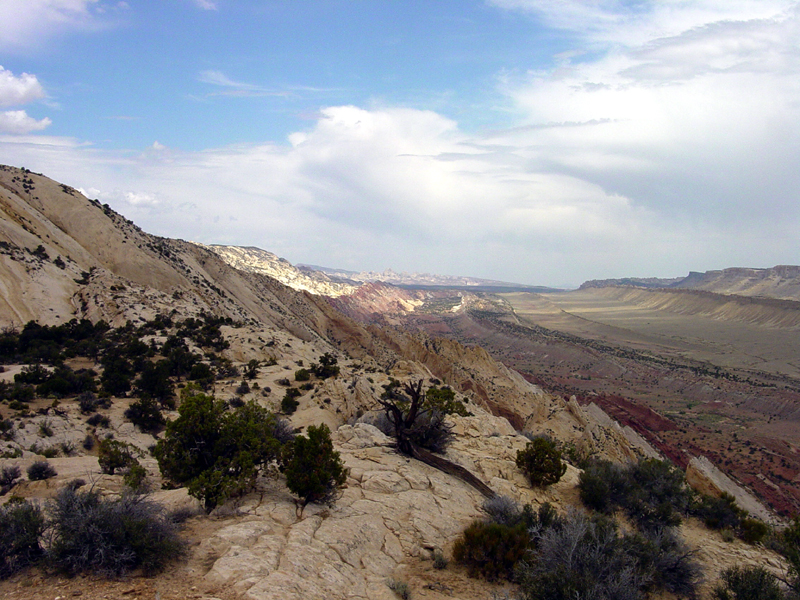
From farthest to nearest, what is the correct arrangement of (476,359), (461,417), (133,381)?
(476,359) → (133,381) → (461,417)

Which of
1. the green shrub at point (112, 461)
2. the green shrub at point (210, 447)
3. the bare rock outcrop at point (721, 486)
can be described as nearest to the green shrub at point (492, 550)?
the green shrub at point (210, 447)

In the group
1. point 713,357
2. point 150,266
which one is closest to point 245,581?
point 150,266

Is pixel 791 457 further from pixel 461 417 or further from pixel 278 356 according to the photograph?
pixel 278 356

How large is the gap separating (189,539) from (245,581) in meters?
2.08

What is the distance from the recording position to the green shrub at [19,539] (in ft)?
22.4

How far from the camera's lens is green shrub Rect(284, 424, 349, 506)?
10.5 m

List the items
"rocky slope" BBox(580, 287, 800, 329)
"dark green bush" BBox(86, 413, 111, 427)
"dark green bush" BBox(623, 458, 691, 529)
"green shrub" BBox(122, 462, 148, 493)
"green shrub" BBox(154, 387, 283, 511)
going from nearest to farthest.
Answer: "green shrub" BBox(122, 462, 148, 493), "green shrub" BBox(154, 387, 283, 511), "dark green bush" BBox(623, 458, 691, 529), "dark green bush" BBox(86, 413, 111, 427), "rocky slope" BBox(580, 287, 800, 329)

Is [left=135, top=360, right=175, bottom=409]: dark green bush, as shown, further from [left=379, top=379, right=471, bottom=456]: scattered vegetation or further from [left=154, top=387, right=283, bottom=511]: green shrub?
[left=379, top=379, right=471, bottom=456]: scattered vegetation

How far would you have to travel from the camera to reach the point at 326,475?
10828mm

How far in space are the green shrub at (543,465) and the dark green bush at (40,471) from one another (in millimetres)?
14347

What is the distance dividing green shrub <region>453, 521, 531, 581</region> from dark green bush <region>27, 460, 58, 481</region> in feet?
35.0

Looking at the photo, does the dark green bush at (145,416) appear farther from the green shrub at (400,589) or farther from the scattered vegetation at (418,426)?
the green shrub at (400,589)

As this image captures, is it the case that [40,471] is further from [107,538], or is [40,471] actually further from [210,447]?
[107,538]

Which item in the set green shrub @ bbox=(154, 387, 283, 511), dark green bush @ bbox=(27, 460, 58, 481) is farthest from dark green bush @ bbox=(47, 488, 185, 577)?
dark green bush @ bbox=(27, 460, 58, 481)
